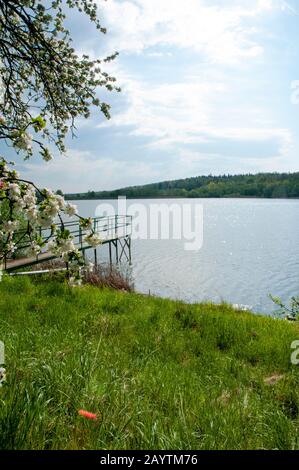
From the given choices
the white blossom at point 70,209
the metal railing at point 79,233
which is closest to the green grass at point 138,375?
the metal railing at point 79,233

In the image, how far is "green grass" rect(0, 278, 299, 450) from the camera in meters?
2.76

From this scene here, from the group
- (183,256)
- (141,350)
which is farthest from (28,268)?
(183,256)

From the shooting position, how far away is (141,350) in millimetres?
6602

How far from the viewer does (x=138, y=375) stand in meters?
4.62

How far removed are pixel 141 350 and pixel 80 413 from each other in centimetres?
373

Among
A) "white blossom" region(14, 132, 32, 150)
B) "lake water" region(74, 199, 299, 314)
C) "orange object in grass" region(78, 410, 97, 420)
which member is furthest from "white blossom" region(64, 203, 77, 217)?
"lake water" region(74, 199, 299, 314)

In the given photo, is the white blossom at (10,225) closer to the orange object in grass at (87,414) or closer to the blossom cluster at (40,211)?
the blossom cluster at (40,211)

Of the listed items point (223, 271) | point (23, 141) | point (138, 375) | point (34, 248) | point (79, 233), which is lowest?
point (223, 271)

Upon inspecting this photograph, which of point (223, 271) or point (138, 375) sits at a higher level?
point (138, 375)

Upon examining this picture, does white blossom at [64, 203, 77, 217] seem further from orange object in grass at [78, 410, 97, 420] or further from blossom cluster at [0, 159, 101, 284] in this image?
orange object in grass at [78, 410, 97, 420]

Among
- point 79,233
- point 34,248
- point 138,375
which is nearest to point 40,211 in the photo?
point 34,248

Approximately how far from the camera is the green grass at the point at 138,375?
2.76m

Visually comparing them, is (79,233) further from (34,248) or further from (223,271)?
(34,248)
